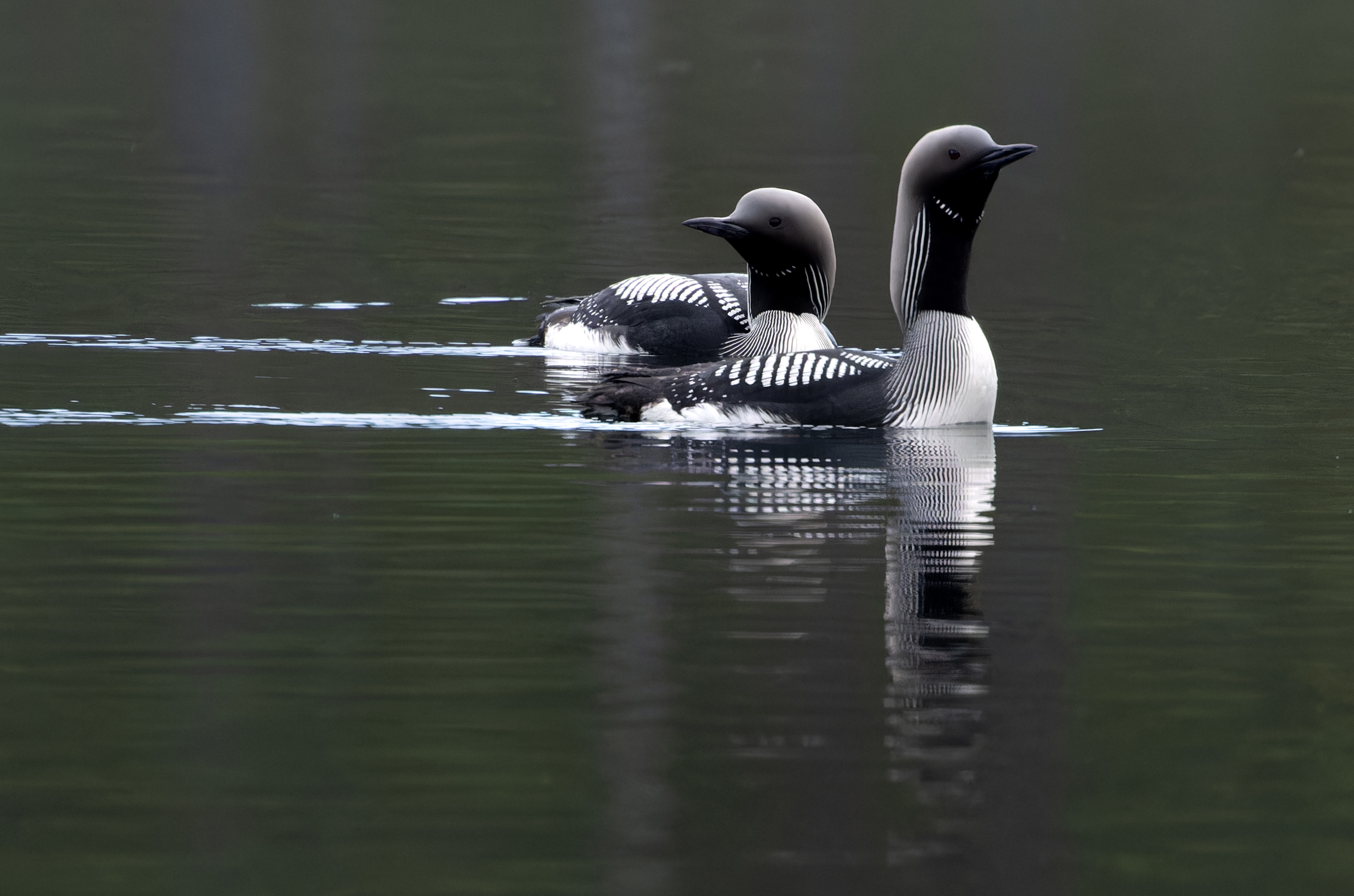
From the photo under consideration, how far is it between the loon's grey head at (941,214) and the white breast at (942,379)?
17 centimetres

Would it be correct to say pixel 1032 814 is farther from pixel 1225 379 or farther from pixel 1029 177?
pixel 1029 177

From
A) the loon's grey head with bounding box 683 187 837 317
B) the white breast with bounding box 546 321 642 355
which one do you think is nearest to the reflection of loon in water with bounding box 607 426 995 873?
the loon's grey head with bounding box 683 187 837 317

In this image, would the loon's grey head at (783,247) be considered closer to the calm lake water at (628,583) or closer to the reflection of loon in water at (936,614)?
the calm lake water at (628,583)

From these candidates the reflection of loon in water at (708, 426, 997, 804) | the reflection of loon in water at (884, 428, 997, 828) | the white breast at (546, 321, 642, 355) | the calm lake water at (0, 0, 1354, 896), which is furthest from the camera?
the white breast at (546, 321, 642, 355)

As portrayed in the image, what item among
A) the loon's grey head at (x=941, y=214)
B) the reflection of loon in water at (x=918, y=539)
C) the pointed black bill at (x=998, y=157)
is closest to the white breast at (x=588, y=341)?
the loon's grey head at (x=941, y=214)

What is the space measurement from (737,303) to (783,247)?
1.56m

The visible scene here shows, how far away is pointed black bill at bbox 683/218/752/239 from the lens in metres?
11.1

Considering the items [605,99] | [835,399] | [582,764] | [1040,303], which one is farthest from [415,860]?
[605,99]

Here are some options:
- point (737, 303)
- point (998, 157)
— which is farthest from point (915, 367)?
point (737, 303)

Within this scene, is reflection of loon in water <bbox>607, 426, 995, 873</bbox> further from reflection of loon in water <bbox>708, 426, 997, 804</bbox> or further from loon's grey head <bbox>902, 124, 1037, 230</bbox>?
loon's grey head <bbox>902, 124, 1037, 230</bbox>

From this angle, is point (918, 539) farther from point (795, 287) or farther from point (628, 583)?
point (795, 287)

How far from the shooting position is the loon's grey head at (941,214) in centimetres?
984

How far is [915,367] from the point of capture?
9.82m

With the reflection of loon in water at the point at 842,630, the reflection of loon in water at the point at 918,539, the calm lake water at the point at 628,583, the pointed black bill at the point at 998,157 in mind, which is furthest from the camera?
the pointed black bill at the point at 998,157
